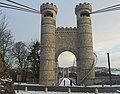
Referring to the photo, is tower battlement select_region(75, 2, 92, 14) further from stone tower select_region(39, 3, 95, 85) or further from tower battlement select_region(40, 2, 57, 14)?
tower battlement select_region(40, 2, 57, 14)

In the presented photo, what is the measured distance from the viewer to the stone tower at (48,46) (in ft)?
112

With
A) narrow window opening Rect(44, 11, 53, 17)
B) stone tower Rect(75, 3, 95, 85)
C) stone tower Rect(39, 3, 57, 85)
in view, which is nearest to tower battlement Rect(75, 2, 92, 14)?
stone tower Rect(75, 3, 95, 85)

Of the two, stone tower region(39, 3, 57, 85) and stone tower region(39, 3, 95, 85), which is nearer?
stone tower region(39, 3, 57, 85)

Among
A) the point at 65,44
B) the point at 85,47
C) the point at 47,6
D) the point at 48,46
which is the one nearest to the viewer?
the point at 48,46

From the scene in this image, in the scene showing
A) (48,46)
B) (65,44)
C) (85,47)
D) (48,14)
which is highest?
(48,14)

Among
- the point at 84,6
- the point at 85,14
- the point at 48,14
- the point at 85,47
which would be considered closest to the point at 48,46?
the point at 48,14

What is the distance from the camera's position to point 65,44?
3641 cm

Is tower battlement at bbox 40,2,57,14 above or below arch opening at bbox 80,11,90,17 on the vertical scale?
above

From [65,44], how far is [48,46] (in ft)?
11.4

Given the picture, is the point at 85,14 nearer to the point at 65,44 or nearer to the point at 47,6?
the point at 65,44

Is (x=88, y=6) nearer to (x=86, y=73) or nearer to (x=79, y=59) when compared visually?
(x=79, y=59)

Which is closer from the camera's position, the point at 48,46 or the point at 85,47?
the point at 48,46

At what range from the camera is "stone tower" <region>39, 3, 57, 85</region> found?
3428 centimetres

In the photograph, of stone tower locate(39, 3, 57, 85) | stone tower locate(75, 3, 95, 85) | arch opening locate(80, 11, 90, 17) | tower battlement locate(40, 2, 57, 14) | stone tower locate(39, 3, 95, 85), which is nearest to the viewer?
stone tower locate(39, 3, 57, 85)
